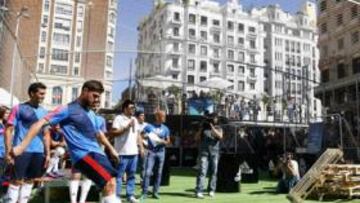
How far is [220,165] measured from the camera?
962 cm

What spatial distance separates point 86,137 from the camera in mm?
4398

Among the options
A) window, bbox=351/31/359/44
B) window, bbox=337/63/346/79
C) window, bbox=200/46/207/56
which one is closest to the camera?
window, bbox=351/31/359/44

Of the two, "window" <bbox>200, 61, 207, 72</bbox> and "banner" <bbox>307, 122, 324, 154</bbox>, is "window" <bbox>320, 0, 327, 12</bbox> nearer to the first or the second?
"banner" <bbox>307, 122, 324, 154</bbox>

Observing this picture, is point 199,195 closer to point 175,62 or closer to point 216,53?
point 175,62

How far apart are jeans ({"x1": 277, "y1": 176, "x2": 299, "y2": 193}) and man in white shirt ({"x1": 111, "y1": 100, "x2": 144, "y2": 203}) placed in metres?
3.50

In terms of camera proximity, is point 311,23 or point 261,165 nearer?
point 261,165

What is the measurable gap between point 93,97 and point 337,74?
39102mm

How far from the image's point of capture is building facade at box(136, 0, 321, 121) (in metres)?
77.0

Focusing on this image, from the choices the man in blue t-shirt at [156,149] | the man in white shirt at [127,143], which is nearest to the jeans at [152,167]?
the man in blue t-shirt at [156,149]

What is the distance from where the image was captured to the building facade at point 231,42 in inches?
3031

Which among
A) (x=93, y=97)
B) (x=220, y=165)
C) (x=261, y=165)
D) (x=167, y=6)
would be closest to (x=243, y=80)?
(x=167, y=6)

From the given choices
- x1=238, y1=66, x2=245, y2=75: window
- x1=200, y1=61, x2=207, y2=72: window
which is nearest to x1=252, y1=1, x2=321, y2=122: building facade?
x1=238, y1=66, x2=245, y2=75: window

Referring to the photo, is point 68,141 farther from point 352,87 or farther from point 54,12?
point 54,12

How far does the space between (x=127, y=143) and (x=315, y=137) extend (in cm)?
1249
